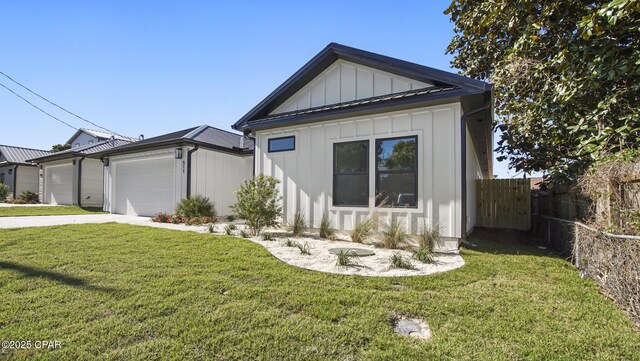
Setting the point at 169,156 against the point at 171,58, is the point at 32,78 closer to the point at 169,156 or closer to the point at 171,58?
the point at 171,58

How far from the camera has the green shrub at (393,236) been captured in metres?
5.95

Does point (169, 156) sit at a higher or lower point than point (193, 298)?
higher

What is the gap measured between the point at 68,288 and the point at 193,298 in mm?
1492

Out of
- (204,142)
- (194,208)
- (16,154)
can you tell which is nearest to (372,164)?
(194,208)

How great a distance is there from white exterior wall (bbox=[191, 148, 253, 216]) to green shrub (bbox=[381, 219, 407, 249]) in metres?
7.15

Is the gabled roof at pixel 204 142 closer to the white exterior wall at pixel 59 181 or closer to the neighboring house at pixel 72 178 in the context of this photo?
the neighboring house at pixel 72 178

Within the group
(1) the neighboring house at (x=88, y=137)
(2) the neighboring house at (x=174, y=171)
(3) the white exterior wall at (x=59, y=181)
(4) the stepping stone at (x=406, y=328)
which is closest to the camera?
(4) the stepping stone at (x=406, y=328)

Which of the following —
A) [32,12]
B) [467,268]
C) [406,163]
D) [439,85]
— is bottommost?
[467,268]

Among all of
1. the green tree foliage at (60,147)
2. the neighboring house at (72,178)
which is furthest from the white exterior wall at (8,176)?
the green tree foliage at (60,147)

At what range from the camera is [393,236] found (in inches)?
236

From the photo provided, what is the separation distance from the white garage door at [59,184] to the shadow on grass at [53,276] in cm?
1624

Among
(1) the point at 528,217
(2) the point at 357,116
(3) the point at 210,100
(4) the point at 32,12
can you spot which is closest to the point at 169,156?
(3) the point at 210,100

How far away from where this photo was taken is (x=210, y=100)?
14031 millimetres

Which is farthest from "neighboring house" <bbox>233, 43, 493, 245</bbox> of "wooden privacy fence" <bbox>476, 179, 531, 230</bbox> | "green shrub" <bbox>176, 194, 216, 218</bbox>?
"green shrub" <bbox>176, 194, 216, 218</bbox>
